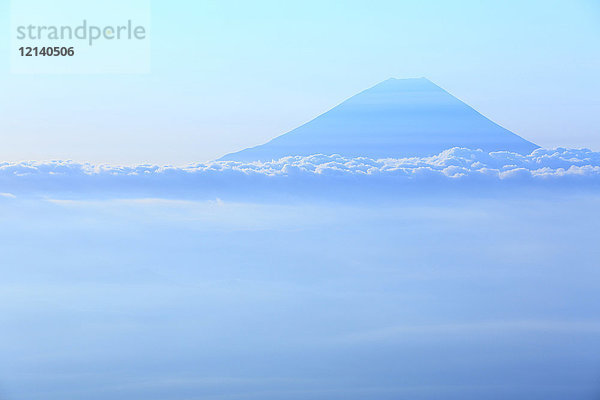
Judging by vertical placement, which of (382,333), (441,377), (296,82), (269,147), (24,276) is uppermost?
(296,82)

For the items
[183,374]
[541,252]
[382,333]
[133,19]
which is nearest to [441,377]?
[382,333]

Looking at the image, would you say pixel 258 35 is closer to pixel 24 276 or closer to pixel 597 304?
pixel 24 276

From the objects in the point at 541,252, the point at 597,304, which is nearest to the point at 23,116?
the point at 541,252

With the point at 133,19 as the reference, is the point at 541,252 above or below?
below

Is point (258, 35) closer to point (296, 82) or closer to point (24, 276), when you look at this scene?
point (296, 82)

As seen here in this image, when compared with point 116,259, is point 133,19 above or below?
above

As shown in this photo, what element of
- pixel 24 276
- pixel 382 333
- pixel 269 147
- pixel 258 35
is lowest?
pixel 382 333
